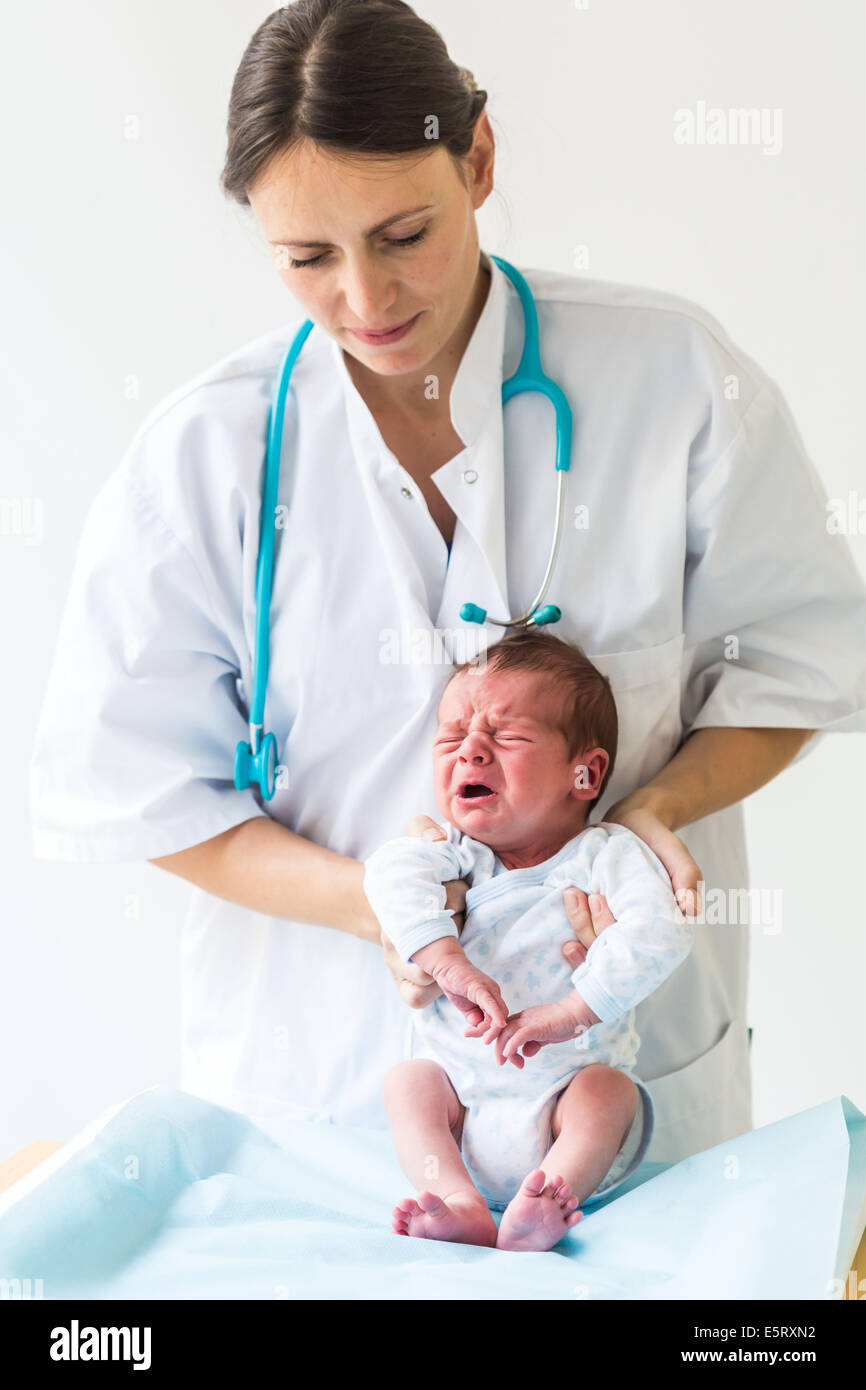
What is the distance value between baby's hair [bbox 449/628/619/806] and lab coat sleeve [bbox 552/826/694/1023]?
0.65 feet

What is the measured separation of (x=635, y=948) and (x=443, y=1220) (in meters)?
0.31

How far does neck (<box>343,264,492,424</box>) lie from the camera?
63.8 inches

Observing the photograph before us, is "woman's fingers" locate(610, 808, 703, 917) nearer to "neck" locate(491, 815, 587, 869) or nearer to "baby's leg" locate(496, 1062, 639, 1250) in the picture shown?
"neck" locate(491, 815, 587, 869)

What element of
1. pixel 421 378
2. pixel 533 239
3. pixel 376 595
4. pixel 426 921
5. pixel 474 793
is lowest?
pixel 426 921

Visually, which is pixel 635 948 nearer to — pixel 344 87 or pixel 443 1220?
pixel 443 1220

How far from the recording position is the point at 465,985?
1291 mm

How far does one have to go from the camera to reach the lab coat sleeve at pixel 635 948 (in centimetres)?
128

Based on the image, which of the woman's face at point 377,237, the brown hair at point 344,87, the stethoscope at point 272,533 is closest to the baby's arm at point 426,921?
the stethoscope at point 272,533

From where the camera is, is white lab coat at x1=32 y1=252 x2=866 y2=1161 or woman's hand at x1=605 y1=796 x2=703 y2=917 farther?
white lab coat at x1=32 y1=252 x2=866 y2=1161

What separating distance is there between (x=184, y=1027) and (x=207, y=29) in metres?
1.76

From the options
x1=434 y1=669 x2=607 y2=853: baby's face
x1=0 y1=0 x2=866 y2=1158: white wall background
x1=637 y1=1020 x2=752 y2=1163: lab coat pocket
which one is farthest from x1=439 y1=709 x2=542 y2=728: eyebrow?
x1=0 y1=0 x2=866 y2=1158: white wall background

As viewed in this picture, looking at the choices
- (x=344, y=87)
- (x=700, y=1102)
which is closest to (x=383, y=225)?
(x=344, y=87)
